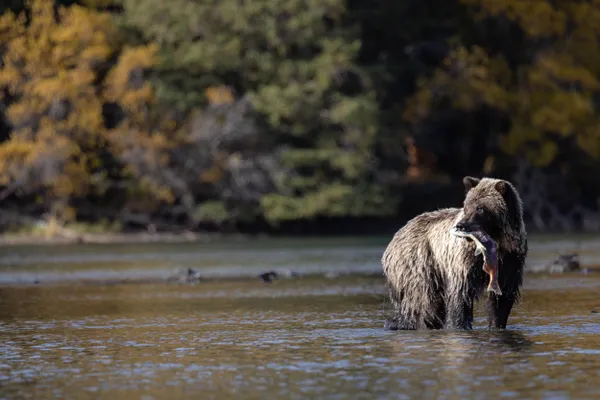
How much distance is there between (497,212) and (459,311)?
1.19m

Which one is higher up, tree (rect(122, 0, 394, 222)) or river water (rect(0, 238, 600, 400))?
tree (rect(122, 0, 394, 222))

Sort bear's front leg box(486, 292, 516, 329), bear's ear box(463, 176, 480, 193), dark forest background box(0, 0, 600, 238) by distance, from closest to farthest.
A: bear's ear box(463, 176, 480, 193) → bear's front leg box(486, 292, 516, 329) → dark forest background box(0, 0, 600, 238)

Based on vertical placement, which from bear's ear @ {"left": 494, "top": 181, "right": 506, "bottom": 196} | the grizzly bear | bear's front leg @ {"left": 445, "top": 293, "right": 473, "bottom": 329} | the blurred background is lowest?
bear's front leg @ {"left": 445, "top": 293, "right": 473, "bottom": 329}

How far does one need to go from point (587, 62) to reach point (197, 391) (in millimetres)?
46914

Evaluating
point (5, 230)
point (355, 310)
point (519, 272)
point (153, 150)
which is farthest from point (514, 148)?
point (519, 272)

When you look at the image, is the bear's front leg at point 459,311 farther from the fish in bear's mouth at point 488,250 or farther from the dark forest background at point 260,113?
the dark forest background at point 260,113

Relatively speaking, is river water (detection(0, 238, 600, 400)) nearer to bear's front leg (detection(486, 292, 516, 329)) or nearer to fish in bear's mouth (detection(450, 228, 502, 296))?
bear's front leg (detection(486, 292, 516, 329))

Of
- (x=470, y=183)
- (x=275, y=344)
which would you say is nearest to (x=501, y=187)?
(x=470, y=183)

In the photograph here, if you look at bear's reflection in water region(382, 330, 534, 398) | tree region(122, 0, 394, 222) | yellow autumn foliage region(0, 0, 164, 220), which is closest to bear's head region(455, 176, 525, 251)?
bear's reflection in water region(382, 330, 534, 398)

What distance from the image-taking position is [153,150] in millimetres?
52375

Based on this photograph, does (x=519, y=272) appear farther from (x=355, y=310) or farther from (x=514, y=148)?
(x=514, y=148)

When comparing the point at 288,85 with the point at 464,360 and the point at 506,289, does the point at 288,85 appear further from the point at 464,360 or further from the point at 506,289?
the point at 464,360

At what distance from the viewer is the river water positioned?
12000 millimetres

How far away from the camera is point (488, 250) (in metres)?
14.4
